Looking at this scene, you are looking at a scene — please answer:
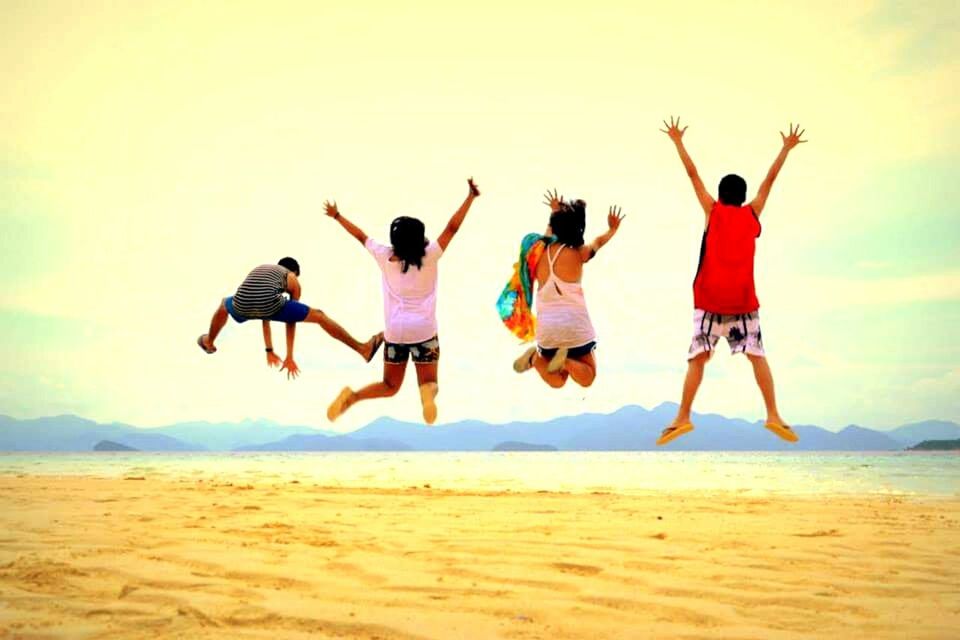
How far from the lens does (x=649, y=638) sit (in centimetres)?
805

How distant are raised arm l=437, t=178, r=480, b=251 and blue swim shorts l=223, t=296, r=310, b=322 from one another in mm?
1758

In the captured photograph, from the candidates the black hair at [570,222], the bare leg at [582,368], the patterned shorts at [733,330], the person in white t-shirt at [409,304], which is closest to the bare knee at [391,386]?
the person in white t-shirt at [409,304]

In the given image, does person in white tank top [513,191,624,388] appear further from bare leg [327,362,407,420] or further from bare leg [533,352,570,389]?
bare leg [327,362,407,420]

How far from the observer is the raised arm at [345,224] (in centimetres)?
1005

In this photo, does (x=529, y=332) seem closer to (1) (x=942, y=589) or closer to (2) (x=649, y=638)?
(2) (x=649, y=638)

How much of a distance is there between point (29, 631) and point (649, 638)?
533 centimetres

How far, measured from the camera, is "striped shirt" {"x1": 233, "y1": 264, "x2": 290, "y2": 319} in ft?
32.6

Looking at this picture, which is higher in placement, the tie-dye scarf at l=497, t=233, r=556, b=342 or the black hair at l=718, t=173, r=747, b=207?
the black hair at l=718, t=173, r=747, b=207

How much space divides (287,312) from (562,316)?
304 cm

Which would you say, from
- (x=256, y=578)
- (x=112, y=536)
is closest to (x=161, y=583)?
(x=256, y=578)

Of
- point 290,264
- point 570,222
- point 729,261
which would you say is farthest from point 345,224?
point 729,261

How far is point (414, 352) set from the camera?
9.71 m

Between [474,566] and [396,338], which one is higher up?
[396,338]

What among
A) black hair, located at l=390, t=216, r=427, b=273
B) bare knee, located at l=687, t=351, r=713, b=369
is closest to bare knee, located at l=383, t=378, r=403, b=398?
black hair, located at l=390, t=216, r=427, b=273
